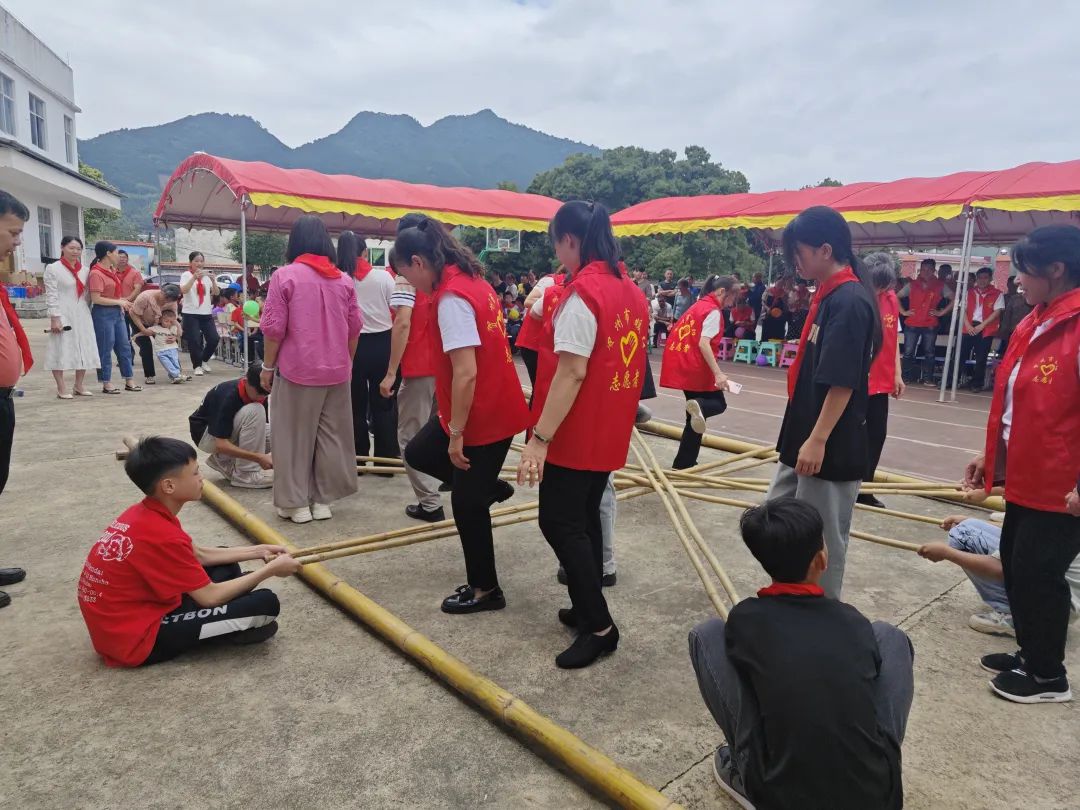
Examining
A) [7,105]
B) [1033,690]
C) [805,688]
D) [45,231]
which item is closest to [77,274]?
[805,688]

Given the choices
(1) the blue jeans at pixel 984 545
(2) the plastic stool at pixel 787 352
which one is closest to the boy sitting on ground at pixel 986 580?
(1) the blue jeans at pixel 984 545

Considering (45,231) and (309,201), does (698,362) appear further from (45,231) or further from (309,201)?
(45,231)

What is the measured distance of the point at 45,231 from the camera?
2269 centimetres

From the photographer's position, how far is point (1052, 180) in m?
9.41

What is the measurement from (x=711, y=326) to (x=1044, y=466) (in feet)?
9.95

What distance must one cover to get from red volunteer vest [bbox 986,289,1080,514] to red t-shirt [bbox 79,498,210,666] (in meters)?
2.96

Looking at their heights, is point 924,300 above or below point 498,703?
above

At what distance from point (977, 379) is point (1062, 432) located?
36.0ft

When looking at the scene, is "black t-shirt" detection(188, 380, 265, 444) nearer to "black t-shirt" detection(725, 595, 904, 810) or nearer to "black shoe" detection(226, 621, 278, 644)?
"black shoe" detection(226, 621, 278, 644)

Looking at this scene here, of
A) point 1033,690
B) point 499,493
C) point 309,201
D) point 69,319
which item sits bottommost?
point 1033,690

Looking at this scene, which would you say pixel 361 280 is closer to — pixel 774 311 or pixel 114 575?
pixel 114 575

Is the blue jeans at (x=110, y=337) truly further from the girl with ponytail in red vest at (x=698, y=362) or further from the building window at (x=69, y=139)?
the building window at (x=69, y=139)

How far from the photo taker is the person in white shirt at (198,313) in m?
9.64

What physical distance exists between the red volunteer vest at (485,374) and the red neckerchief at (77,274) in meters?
6.81
